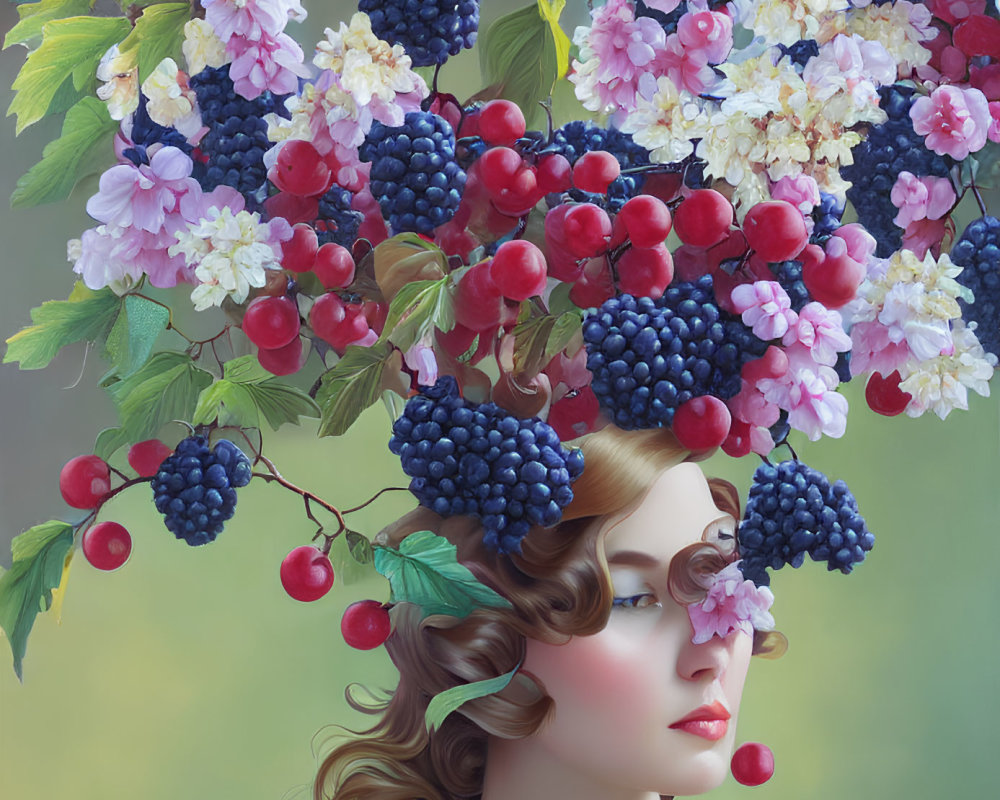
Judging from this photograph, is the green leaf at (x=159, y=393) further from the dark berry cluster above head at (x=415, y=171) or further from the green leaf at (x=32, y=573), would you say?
the dark berry cluster above head at (x=415, y=171)

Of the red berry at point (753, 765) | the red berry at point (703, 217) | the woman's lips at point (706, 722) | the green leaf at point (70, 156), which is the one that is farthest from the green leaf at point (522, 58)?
the red berry at point (753, 765)

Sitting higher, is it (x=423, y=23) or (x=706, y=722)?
(x=423, y=23)

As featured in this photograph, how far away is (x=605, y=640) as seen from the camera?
0.96 m

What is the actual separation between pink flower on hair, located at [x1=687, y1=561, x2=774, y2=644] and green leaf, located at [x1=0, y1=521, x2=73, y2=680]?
509 mm

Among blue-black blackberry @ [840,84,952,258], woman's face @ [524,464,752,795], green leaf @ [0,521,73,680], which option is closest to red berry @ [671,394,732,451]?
woman's face @ [524,464,752,795]

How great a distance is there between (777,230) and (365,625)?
0.43m

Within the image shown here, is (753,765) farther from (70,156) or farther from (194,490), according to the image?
(70,156)

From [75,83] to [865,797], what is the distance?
3.47ft

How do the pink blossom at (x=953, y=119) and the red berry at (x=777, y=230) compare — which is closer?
the red berry at (x=777, y=230)

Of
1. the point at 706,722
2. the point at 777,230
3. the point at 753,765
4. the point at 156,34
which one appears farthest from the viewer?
the point at 753,765

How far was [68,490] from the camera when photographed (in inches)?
36.3

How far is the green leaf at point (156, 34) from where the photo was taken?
2.84ft

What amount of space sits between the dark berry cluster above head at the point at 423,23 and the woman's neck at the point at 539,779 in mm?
574

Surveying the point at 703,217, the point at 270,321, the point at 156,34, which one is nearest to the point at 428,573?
the point at 270,321
